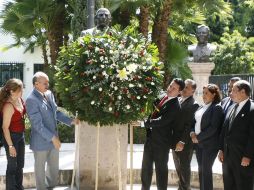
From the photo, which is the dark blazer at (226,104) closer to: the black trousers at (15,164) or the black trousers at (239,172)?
the black trousers at (239,172)

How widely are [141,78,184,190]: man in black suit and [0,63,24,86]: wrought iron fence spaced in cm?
2197

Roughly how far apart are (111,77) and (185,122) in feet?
4.64

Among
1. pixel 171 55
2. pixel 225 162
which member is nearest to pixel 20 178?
pixel 225 162

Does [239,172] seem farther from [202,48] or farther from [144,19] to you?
[144,19]

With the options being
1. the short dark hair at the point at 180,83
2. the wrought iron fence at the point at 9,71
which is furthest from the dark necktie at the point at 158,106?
the wrought iron fence at the point at 9,71

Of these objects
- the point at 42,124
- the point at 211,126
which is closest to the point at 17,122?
the point at 42,124

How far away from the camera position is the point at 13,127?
24.3ft

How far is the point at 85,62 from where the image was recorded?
708 cm

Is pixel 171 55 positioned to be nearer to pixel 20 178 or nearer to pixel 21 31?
pixel 21 31

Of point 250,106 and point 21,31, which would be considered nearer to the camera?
point 250,106

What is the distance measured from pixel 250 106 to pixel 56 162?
122 inches

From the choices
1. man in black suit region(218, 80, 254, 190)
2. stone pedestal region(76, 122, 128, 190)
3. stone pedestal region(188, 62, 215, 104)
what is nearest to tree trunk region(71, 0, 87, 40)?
stone pedestal region(188, 62, 215, 104)

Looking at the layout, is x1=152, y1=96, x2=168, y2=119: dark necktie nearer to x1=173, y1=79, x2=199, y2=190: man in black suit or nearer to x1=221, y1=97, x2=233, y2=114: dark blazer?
x1=173, y1=79, x2=199, y2=190: man in black suit

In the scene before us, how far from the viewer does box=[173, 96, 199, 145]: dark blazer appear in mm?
7562
